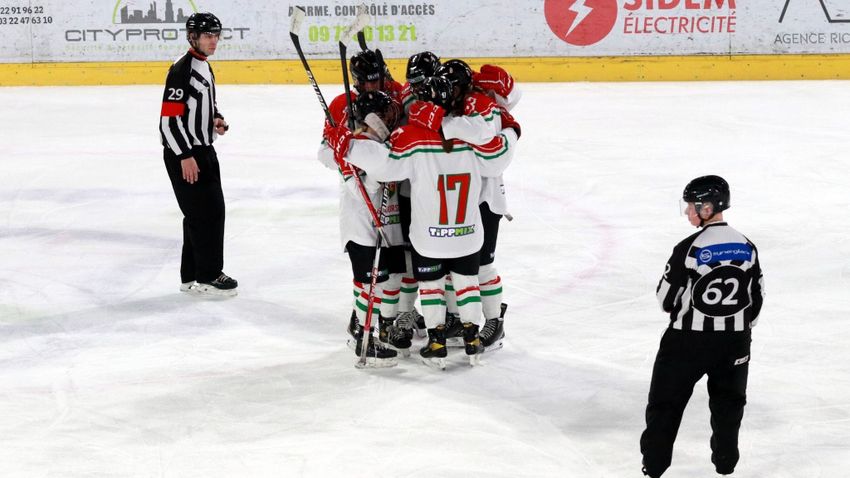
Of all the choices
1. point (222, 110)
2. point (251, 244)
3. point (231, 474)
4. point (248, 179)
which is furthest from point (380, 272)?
point (222, 110)

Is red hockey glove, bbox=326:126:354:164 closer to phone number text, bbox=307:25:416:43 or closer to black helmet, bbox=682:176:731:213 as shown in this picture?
black helmet, bbox=682:176:731:213

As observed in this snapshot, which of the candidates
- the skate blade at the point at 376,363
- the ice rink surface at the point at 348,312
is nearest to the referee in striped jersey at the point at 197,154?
the ice rink surface at the point at 348,312

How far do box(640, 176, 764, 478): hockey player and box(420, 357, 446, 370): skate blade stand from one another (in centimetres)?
113

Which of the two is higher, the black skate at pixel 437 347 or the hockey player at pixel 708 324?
the hockey player at pixel 708 324

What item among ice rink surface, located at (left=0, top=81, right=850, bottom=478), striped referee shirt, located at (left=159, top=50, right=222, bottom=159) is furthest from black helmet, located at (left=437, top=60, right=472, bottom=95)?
striped referee shirt, located at (left=159, top=50, right=222, bottom=159)

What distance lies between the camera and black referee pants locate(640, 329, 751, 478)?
2928mm

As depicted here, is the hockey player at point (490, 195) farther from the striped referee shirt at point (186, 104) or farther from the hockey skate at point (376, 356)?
the striped referee shirt at point (186, 104)

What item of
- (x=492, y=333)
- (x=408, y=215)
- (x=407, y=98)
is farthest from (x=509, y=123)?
(x=492, y=333)

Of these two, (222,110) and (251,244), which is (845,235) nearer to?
(251,244)

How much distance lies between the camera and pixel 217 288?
5086 millimetres

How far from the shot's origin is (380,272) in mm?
4094

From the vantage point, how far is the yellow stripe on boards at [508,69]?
35.7ft

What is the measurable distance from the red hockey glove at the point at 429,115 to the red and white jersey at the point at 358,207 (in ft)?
1.06

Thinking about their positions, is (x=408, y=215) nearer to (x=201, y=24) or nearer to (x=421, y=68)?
(x=421, y=68)
